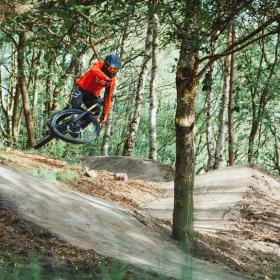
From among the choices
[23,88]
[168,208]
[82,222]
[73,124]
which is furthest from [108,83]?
[23,88]

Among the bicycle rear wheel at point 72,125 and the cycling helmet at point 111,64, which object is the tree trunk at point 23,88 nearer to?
the bicycle rear wheel at point 72,125

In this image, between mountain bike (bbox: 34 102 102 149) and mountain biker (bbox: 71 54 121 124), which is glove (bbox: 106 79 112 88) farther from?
mountain bike (bbox: 34 102 102 149)

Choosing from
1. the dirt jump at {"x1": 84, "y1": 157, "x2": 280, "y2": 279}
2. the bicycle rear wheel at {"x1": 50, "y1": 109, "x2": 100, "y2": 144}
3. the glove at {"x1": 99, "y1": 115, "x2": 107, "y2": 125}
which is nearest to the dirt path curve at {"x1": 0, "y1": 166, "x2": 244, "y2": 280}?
the dirt jump at {"x1": 84, "y1": 157, "x2": 280, "y2": 279}

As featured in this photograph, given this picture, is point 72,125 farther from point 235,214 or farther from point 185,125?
point 235,214

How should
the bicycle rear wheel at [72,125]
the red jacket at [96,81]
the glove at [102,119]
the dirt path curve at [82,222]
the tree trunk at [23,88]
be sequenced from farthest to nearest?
the tree trunk at [23,88]
the glove at [102,119]
the bicycle rear wheel at [72,125]
the red jacket at [96,81]
the dirt path curve at [82,222]

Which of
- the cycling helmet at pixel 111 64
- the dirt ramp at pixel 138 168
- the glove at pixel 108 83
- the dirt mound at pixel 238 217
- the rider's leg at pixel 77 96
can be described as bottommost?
the dirt mound at pixel 238 217

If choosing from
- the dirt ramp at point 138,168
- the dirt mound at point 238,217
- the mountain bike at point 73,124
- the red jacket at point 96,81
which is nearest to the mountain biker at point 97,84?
the red jacket at point 96,81

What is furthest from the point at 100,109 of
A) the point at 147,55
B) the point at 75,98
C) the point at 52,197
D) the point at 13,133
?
the point at 13,133

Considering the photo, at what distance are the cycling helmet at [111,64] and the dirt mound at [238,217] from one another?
2875 mm

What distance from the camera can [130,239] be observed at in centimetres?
830

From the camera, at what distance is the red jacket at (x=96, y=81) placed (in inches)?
406

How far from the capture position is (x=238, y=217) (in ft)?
40.9

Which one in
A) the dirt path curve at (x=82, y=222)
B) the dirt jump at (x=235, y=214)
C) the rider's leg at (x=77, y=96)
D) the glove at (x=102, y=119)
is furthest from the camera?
the glove at (x=102, y=119)

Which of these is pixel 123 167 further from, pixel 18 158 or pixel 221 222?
pixel 221 222
